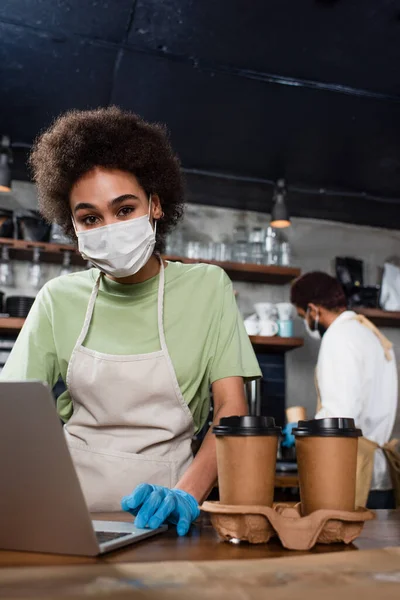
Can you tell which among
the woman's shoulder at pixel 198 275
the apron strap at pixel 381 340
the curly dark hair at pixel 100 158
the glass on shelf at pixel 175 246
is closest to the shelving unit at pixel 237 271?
the glass on shelf at pixel 175 246

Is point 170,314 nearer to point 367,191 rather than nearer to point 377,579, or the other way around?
point 377,579

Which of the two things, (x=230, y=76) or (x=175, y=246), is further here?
(x=175, y=246)

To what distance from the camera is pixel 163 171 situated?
5.32ft

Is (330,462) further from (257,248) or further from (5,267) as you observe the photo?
(257,248)

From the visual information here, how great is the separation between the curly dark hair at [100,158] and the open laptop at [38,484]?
35.7 inches

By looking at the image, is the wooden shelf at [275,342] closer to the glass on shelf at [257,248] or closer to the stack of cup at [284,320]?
the stack of cup at [284,320]

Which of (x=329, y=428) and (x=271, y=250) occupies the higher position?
(x=271, y=250)

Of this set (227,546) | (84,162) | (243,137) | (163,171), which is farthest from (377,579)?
(243,137)

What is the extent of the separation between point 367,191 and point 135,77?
193cm

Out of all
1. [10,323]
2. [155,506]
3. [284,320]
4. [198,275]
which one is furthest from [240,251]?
[155,506]

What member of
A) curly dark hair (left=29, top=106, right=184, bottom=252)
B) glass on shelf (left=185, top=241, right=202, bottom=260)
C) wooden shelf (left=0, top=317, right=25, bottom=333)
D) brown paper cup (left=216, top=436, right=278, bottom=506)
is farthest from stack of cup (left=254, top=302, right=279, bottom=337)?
brown paper cup (left=216, top=436, right=278, bottom=506)

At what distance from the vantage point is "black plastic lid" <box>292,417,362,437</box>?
2.60ft

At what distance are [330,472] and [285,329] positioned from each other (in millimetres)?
3247

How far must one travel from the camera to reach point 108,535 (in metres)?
0.78
